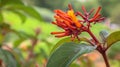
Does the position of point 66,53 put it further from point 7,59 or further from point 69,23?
point 7,59

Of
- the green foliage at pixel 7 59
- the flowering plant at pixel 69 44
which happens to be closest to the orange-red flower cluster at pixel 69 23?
the flowering plant at pixel 69 44

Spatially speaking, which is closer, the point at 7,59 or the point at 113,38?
the point at 113,38

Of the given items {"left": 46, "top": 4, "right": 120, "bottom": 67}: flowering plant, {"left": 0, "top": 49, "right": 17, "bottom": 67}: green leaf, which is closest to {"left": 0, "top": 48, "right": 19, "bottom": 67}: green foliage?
{"left": 0, "top": 49, "right": 17, "bottom": 67}: green leaf

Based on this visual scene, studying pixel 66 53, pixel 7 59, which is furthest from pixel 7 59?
pixel 66 53

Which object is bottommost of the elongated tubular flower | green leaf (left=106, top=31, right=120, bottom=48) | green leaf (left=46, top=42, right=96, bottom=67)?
green leaf (left=46, top=42, right=96, bottom=67)

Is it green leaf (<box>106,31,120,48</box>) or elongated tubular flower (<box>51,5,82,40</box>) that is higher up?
elongated tubular flower (<box>51,5,82,40</box>)

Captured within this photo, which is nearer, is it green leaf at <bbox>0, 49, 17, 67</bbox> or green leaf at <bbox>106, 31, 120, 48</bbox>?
green leaf at <bbox>106, 31, 120, 48</bbox>

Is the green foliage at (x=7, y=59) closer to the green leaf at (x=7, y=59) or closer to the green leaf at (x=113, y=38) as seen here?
the green leaf at (x=7, y=59)

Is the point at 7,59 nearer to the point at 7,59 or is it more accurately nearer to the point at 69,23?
the point at 7,59

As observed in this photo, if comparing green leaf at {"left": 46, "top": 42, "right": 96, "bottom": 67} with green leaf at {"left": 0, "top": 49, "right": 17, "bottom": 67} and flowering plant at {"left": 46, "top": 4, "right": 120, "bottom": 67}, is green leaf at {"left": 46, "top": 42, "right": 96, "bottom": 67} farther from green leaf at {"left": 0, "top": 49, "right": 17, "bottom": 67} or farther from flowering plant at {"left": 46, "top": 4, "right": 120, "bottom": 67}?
green leaf at {"left": 0, "top": 49, "right": 17, "bottom": 67}
